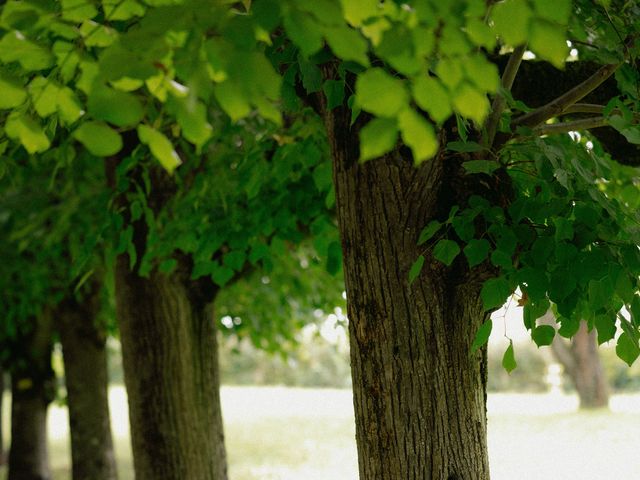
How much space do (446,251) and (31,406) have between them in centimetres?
986

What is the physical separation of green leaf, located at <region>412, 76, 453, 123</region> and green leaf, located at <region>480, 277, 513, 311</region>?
3.93ft

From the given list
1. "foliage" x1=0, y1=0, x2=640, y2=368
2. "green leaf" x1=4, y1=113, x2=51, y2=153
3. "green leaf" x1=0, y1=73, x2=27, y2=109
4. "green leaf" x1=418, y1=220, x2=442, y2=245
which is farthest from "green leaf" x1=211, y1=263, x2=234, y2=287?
"green leaf" x1=0, y1=73, x2=27, y2=109

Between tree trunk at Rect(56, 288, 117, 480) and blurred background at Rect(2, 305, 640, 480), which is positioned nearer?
tree trunk at Rect(56, 288, 117, 480)

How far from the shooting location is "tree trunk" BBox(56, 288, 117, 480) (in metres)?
8.79

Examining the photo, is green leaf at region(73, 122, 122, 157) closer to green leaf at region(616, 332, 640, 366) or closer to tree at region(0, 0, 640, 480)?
tree at region(0, 0, 640, 480)

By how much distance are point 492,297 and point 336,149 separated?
0.85 m

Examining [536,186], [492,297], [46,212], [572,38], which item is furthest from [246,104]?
[46,212]

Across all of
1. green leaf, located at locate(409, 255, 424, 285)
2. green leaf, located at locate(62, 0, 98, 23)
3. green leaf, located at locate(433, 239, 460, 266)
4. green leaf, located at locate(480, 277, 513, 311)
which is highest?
green leaf, located at locate(62, 0, 98, 23)

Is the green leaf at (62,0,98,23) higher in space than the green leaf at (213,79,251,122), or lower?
higher

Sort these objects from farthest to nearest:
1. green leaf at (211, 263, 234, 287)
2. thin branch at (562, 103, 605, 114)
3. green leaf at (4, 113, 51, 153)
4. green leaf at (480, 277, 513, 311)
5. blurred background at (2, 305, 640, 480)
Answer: blurred background at (2, 305, 640, 480)
green leaf at (211, 263, 234, 287)
thin branch at (562, 103, 605, 114)
green leaf at (480, 277, 513, 311)
green leaf at (4, 113, 51, 153)

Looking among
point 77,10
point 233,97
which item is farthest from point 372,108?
point 77,10

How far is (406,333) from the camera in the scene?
9.11 ft

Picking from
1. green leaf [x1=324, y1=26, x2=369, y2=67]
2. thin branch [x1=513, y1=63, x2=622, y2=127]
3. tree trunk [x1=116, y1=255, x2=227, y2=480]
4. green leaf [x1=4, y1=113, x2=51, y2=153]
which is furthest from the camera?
tree trunk [x1=116, y1=255, x2=227, y2=480]

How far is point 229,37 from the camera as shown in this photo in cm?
140
